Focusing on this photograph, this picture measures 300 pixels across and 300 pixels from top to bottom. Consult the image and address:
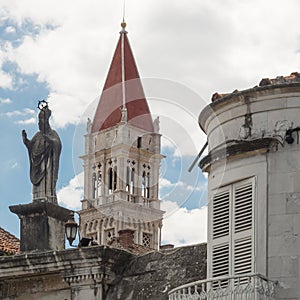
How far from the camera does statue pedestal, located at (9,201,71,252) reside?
24625mm

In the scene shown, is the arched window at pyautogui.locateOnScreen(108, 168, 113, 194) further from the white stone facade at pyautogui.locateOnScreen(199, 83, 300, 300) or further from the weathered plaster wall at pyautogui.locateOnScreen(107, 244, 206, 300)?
the white stone facade at pyautogui.locateOnScreen(199, 83, 300, 300)

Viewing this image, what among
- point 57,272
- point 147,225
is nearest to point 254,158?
point 57,272

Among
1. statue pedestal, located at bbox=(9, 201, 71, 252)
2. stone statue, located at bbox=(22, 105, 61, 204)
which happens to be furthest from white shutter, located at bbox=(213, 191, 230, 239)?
stone statue, located at bbox=(22, 105, 61, 204)

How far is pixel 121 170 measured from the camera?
122688 millimetres

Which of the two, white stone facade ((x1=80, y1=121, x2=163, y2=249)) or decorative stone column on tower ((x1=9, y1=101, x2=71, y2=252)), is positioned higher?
white stone facade ((x1=80, y1=121, x2=163, y2=249))

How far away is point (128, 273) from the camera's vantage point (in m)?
23.0

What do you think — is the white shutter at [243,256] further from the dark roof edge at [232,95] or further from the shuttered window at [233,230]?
the dark roof edge at [232,95]

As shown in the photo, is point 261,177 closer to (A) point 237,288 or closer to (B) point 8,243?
(A) point 237,288

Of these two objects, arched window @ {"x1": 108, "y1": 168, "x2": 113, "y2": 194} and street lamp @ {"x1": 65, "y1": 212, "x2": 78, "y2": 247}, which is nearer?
street lamp @ {"x1": 65, "y1": 212, "x2": 78, "y2": 247}

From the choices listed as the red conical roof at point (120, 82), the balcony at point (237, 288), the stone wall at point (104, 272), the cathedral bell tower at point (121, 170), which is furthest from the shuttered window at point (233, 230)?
the cathedral bell tower at point (121, 170)

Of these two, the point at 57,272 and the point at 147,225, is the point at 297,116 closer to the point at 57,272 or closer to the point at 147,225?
the point at 57,272

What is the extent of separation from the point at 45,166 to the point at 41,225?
3.98 feet

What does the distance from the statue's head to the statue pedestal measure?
1588mm

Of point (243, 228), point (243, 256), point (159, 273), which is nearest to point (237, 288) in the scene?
point (243, 256)
